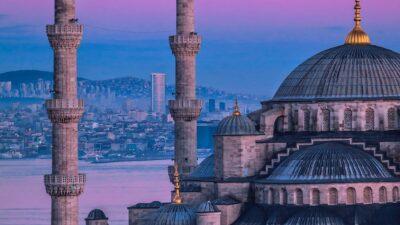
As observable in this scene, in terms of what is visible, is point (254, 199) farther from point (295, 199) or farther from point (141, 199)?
point (141, 199)

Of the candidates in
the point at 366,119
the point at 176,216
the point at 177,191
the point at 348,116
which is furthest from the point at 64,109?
the point at 366,119

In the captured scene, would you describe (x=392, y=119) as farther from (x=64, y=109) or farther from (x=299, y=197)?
(x=64, y=109)

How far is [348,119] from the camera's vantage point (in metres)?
78.6

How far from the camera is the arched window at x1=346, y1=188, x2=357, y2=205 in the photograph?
73.7 metres

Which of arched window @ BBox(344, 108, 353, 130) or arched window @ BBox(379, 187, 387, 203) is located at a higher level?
arched window @ BBox(344, 108, 353, 130)

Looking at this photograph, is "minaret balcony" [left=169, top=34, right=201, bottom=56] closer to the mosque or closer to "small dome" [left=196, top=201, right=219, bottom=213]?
the mosque

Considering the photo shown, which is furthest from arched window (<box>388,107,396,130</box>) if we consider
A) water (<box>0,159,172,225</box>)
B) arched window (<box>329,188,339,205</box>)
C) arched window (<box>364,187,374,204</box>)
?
water (<box>0,159,172,225</box>)

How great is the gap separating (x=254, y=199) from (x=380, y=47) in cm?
1034

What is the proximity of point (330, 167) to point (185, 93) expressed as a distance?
11.2m

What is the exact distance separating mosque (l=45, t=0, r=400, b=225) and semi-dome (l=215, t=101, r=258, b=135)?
40mm

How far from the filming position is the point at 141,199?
15700 cm

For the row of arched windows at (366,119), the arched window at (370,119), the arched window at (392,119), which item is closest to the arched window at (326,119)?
A: the row of arched windows at (366,119)

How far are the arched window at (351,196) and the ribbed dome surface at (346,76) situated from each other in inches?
230

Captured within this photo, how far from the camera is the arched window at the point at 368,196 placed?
73.9m
